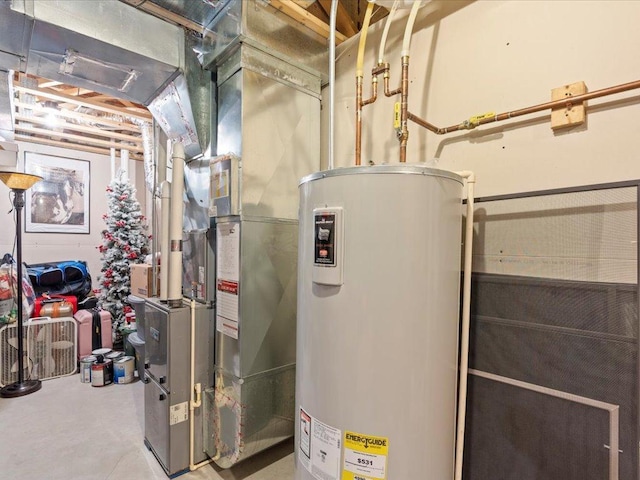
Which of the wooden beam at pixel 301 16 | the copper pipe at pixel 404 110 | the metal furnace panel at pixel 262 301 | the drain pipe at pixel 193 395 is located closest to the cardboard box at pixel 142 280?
the drain pipe at pixel 193 395

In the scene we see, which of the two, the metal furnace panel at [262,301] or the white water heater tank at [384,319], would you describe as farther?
the metal furnace panel at [262,301]

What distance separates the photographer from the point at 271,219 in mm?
2119

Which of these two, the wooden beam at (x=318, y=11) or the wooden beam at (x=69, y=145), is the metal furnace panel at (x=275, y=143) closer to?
the wooden beam at (x=318, y=11)

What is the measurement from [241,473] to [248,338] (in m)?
0.94

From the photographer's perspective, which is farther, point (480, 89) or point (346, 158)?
point (346, 158)

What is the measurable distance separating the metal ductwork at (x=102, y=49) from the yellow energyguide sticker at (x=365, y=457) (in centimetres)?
206

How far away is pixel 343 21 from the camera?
94.8 inches

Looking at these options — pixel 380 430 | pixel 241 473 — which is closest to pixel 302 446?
pixel 380 430

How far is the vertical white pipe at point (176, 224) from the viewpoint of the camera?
2.17 metres

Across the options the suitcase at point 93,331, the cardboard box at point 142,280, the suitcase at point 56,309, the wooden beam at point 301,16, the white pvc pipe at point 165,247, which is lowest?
the suitcase at point 93,331

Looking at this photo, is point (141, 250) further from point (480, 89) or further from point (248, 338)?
point (480, 89)

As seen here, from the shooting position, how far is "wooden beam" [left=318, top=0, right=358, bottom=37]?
7.86 feet

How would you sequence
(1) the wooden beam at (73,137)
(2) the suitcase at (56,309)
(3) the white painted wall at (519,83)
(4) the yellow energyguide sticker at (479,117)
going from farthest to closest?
1. (1) the wooden beam at (73,137)
2. (2) the suitcase at (56,309)
3. (4) the yellow energyguide sticker at (479,117)
4. (3) the white painted wall at (519,83)

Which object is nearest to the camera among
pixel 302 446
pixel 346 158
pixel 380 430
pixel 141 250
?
pixel 380 430
